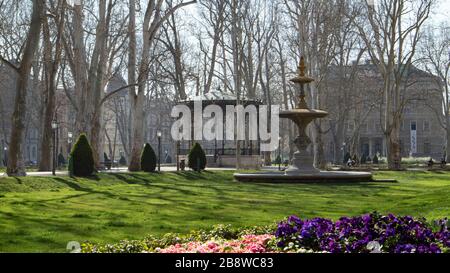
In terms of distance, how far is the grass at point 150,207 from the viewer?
11.0m

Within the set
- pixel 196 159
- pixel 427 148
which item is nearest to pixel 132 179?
pixel 196 159

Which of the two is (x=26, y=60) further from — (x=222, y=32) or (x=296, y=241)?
(x=222, y=32)

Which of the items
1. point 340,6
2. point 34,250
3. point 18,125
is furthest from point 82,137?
point 340,6

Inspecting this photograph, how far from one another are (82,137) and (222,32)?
22.1 m

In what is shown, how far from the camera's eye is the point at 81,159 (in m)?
26.2

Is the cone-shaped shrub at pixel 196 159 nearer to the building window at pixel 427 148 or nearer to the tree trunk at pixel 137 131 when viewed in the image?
the tree trunk at pixel 137 131

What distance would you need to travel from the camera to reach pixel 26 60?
74.2 ft

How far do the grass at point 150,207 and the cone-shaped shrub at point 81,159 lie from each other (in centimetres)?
201

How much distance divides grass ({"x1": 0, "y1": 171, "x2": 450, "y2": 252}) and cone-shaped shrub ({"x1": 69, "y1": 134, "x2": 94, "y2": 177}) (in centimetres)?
201

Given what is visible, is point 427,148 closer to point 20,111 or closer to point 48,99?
point 48,99

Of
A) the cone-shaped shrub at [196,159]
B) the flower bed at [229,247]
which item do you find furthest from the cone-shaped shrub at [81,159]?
the flower bed at [229,247]

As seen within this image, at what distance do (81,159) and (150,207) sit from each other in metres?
11.6

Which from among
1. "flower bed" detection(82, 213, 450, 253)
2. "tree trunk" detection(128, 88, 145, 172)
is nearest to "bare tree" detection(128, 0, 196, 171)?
"tree trunk" detection(128, 88, 145, 172)

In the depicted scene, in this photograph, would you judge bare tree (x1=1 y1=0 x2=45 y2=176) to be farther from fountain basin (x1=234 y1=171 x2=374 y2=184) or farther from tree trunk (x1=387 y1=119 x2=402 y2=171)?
tree trunk (x1=387 y1=119 x2=402 y2=171)
